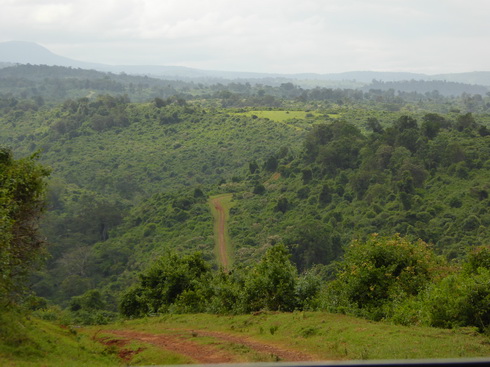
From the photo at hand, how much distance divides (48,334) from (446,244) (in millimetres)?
24476

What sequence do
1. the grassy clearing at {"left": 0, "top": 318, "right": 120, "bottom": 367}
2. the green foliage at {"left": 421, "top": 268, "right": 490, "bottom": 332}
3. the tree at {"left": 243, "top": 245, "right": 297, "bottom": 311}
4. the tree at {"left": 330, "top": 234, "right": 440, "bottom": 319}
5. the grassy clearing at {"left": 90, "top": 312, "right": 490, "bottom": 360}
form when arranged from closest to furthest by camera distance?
the grassy clearing at {"left": 0, "top": 318, "right": 120, "bottom": 367} → the grassy clearing at {"left": 90, "top": 312, "right": 490, "bottom": 360} → the green foliage at {"left": 421, "top": 268, "right": 490, "bottom": 332} → the tree at {"left": 330, "top": 234, "right": 440, "bottom": 319} → the tree at {"left": 243, "top": 245, "right": 297, "bottom": 311}

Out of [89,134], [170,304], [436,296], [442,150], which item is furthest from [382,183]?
[89,134]

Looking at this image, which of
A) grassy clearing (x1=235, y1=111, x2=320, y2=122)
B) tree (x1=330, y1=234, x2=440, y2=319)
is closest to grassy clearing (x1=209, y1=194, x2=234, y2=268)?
tree (x1=330, y1=234, x2=440, y2=319)

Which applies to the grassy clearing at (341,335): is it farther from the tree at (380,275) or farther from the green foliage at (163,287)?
the green foliage at (163,287)

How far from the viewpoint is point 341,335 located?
39.0 ft

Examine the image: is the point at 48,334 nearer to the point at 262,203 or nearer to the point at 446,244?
the point at 446,244

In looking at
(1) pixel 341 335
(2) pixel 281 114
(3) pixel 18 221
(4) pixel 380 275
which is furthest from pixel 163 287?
(2) pixel 281 114

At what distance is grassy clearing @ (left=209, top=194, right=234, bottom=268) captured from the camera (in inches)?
1418

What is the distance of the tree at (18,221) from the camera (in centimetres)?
1047

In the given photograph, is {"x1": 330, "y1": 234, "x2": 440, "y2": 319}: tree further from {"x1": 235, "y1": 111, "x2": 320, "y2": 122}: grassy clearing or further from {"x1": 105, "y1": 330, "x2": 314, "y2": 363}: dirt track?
{"x1": 235, "y1": 111, "x2": 320, "y2": 122}: grassy clearing

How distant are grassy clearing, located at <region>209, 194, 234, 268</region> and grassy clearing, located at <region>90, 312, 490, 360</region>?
17.6 meters

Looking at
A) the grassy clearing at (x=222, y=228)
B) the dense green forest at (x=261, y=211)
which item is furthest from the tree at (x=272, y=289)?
the grassy clearing at (x=222, y=228)

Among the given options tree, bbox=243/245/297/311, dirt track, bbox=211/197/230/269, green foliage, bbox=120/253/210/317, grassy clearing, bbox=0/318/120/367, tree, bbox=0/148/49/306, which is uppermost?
tree, bbox=0/148/49/306

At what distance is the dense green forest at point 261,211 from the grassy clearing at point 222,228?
2.02 ft
